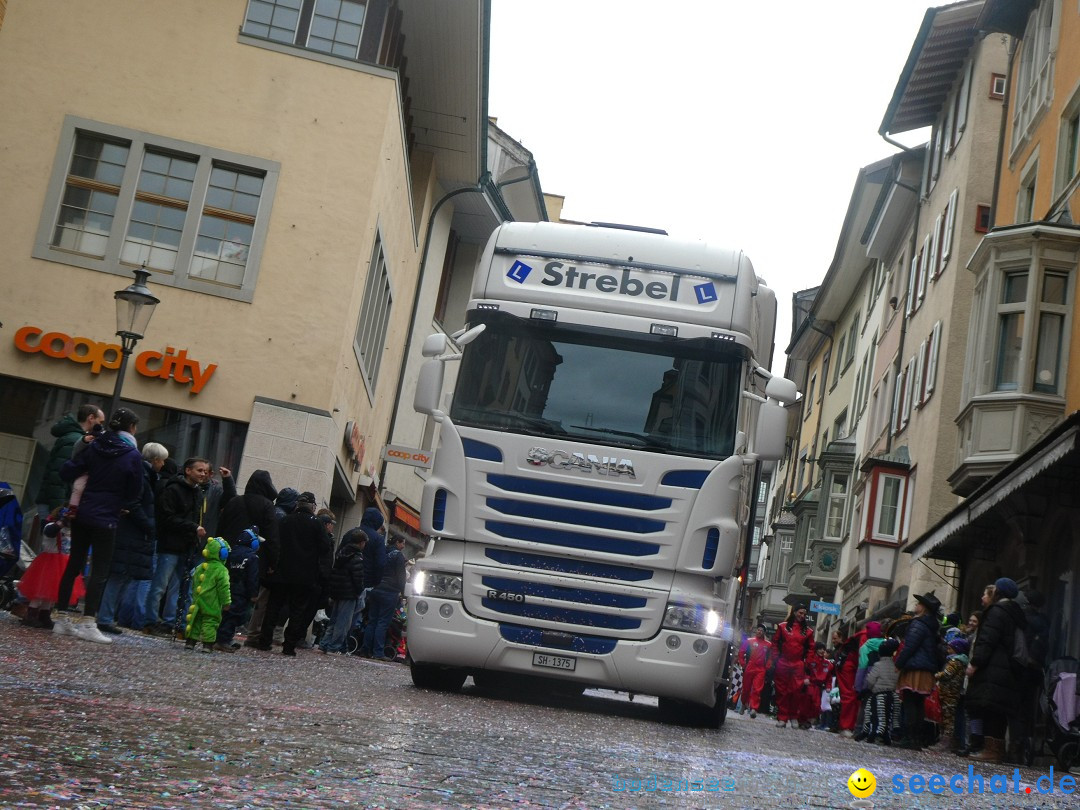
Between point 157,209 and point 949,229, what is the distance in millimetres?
18188

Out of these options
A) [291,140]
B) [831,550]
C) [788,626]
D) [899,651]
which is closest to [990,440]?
[788,626]

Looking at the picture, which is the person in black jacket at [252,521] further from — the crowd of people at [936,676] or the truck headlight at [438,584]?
the crowd of people at [936,676]

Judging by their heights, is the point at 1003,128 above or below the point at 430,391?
above

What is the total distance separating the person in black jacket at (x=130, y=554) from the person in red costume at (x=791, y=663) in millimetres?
11005

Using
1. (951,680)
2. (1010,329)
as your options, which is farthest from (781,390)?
(1010,329)

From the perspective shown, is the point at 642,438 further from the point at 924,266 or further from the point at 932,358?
the point at 924,266

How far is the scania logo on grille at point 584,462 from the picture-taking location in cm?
1213

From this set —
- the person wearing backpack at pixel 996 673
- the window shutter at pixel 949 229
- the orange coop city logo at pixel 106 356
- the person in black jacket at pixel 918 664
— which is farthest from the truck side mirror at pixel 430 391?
the window shutter at pixel 949 229

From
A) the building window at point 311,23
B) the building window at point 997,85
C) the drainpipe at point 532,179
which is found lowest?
the building window at point 311,23

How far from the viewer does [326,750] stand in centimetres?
639

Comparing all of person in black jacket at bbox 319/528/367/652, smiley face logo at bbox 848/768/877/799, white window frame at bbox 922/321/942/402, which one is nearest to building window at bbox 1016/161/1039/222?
white window frame at bbox 922/321/942/402

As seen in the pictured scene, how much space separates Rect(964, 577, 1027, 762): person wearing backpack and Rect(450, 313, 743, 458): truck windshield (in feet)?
13.6

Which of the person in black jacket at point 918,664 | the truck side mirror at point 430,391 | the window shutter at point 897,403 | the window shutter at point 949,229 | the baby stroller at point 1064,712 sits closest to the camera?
the truck side mirror at point 430,391

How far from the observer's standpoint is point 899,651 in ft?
58.2
